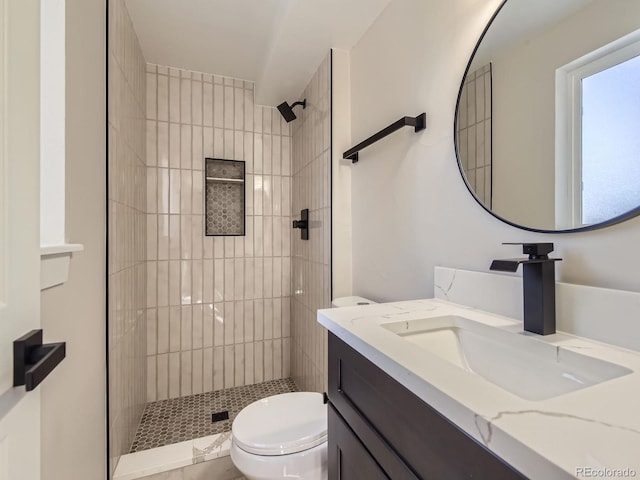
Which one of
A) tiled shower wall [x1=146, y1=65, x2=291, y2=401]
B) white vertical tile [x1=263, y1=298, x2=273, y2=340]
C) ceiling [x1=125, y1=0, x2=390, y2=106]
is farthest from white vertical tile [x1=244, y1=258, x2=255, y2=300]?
ceiling [x1=125, y1=0, x2=390, y2=106]

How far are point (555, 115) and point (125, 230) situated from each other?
1731mm

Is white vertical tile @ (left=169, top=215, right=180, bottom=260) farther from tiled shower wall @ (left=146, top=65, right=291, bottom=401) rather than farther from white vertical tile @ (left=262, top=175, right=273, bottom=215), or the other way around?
white vertical tile @ (left=262, top=175, right=273, bottom=215)

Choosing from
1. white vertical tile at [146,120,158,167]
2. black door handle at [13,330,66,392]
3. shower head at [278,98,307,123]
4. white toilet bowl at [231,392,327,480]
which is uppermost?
shower head at [278,98,307,123]

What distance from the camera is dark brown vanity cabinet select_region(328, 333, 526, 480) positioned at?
385 millimetres

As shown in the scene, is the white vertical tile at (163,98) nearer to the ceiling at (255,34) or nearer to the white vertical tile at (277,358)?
the ceiling at (255,34)

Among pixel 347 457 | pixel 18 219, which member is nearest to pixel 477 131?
pixel 347 457

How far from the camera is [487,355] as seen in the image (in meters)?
0.69

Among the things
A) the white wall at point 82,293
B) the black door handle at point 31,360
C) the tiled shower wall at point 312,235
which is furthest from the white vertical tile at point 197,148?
the black door handle at point 31,360

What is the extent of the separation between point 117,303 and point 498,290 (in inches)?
58.7

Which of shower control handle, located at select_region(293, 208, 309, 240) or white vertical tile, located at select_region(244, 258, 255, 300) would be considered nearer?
shower control handle, located at select_region(293, 208, 309, 240)

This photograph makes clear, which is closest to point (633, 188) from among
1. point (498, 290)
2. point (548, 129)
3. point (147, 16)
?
point (548, 129)

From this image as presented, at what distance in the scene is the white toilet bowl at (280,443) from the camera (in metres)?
1.02

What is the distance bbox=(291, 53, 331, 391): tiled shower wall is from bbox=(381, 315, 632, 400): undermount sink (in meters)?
0.88

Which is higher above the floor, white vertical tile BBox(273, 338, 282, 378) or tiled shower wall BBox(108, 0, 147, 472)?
tiled shower wall BBox(108, 0, 147, 472)
